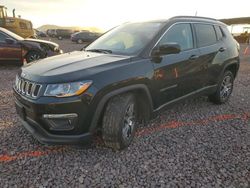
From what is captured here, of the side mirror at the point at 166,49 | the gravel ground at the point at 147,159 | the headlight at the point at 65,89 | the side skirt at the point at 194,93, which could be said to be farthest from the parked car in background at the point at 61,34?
the headlight at the point at 65,89

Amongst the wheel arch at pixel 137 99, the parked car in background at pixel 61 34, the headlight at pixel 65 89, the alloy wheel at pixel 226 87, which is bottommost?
the parked car in background at pixel 61 34

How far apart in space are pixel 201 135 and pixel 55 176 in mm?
2272

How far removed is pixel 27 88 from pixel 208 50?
320 cm

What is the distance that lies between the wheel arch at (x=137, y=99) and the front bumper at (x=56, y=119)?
100mm

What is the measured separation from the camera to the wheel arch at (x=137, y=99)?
2902 millimetres

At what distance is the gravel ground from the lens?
2.75m

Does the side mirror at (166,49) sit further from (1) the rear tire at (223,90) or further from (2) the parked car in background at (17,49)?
(2) the parked car in background at (17,49)

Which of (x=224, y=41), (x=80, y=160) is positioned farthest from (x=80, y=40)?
(x=80, y=160)

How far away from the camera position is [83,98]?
275 centimetres

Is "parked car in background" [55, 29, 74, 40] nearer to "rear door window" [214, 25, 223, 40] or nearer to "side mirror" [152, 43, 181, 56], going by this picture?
"rear door window" [214, 25, 223, 40]

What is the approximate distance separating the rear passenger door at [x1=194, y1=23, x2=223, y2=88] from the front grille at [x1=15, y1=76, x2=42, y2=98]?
2.80 meters

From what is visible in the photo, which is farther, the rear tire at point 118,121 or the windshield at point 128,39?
the windshield at point 128,39

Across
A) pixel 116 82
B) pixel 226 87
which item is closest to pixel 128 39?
pixel 116 82

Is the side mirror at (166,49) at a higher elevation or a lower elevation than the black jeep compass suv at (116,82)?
higher
